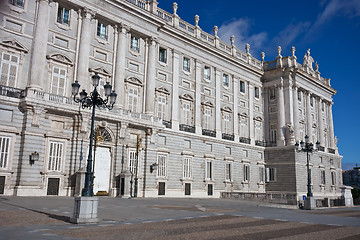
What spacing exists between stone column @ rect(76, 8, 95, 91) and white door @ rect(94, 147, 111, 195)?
558 cm

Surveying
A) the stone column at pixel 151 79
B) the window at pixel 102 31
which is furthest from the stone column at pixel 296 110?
the window at pixel 102 31

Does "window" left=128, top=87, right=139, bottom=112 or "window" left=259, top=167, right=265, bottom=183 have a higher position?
"window" left=128, top=87, right=139, bottom=112

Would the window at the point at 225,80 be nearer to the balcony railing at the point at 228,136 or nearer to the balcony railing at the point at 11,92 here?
the balcony railing at the point at 228,136

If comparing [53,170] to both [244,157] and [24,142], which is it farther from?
[244,157]

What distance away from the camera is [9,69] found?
23172 millimetres

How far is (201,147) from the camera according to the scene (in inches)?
1407

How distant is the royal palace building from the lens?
23.3 metres

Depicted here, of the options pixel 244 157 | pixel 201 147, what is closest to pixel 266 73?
pixel 244 157

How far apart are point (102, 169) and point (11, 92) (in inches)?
358

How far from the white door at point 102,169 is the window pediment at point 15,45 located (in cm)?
940

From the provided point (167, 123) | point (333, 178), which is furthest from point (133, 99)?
point (333, 178)

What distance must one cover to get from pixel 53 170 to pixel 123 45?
41.6 feet

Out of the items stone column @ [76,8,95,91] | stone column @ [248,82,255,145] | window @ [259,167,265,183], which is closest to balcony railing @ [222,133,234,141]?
stone column @ [248,82,255,145]

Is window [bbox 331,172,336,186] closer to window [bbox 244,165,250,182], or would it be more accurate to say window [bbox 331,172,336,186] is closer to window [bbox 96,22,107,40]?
window [bbox 244,165,250,182]
